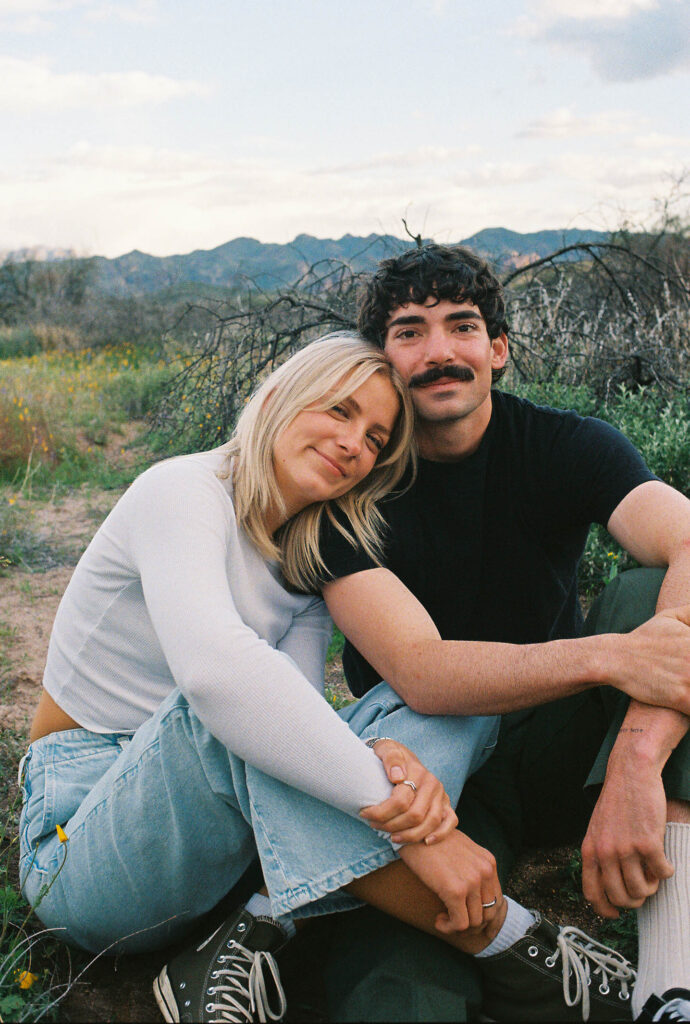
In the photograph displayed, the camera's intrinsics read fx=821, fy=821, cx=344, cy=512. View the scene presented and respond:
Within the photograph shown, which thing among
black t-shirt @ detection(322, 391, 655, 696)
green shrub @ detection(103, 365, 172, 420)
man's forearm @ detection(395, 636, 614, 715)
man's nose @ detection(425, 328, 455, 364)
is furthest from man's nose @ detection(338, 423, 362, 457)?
green shrub @ detection(103, 365, 172, 420)

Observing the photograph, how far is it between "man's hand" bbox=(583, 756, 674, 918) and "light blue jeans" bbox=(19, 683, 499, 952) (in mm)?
302

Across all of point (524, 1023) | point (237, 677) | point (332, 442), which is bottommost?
point (524, 1023)

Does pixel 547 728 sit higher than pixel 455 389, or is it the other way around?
pixel 455 389

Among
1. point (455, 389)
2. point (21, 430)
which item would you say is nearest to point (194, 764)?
point (455, 389)

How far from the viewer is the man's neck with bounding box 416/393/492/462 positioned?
2.30 m

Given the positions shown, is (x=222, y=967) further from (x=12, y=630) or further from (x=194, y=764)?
Answer: (x=12, y=630)

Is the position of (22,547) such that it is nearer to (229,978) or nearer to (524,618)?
(524,618)

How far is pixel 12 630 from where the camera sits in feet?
12.3

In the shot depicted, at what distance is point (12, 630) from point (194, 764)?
96.3 inches

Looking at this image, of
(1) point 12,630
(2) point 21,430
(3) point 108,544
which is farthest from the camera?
(2) point 21,430

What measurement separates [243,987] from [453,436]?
56.4 inches

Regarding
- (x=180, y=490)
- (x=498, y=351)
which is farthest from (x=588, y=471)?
(x=180, y=490)

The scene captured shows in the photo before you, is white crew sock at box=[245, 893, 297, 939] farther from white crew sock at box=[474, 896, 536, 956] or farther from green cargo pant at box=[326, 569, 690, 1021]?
white crew sock at box=[474, 896, 536, 956]

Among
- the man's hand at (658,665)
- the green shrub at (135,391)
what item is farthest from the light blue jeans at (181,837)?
the green shrub at (135,391)
